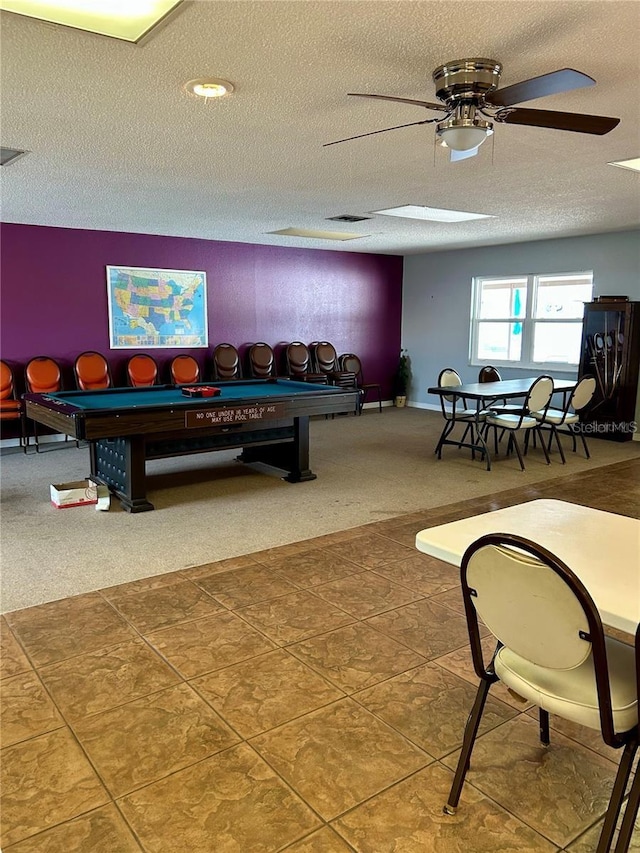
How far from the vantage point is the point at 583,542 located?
6.47 feet

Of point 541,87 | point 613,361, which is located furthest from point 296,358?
point 541,87

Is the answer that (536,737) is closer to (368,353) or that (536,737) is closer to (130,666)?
(130,666)

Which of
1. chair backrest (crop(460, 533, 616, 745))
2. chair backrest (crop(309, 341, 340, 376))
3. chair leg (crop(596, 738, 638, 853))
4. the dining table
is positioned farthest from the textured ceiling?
chair backrest (crop(309, 341, 340, 376))

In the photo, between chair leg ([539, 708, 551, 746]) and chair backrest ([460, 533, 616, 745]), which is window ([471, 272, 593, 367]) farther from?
chair backrest ([460, 533, 616, 745])

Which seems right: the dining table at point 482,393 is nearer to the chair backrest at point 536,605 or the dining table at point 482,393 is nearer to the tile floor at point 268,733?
the tile floor at point 268,733

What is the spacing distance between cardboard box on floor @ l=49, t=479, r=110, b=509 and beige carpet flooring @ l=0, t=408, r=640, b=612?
0.07 metres

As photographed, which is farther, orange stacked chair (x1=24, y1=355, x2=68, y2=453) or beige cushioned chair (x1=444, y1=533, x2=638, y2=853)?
orange stacked chair (x1=24, y1=355, x2=68, y2=453)

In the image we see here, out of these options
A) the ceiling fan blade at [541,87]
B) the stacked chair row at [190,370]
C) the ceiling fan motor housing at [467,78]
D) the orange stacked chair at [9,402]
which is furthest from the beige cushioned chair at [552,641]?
the orange stacked chair at [9,402]

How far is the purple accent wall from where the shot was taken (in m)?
6.82

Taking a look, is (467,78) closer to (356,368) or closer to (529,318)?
(529,318)

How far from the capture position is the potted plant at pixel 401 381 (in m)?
10.2

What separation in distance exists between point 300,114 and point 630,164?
98.9 inches

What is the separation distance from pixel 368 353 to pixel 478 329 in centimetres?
176


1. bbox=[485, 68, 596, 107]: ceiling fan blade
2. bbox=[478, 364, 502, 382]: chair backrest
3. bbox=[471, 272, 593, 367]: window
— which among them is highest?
bbox=[485, 68, 596, 107]: ceiling fan blade
